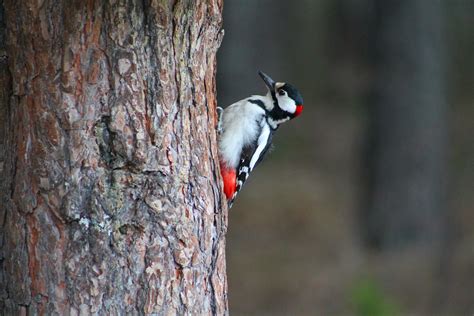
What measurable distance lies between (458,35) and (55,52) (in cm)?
1541

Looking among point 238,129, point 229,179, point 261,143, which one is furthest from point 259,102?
point 229,179

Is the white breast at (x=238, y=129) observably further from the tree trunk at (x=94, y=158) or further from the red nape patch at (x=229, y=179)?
the tree trunk at (x=94, y=158)

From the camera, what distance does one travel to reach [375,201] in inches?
420

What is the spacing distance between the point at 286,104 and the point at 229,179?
89 cm

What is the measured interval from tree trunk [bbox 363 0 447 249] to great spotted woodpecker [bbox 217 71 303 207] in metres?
5.05

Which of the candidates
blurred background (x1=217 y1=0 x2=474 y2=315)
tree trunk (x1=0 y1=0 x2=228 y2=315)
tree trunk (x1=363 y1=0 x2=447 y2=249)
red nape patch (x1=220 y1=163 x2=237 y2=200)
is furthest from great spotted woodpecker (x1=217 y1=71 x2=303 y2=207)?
tree trunk (x1=363 y1=0 x2=447 y2=249)

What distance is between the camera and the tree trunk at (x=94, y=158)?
149 inches

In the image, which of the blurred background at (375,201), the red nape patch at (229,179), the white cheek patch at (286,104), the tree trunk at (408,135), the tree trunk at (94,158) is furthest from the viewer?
the tree trunk at (408,135)

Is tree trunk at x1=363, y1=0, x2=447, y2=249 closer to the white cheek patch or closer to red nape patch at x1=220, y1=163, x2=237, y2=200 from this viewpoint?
the white cheek patch

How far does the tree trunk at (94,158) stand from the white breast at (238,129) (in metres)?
1.17

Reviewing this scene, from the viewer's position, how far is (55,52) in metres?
3.77

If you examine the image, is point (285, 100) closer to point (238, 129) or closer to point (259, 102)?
point (259, 102)

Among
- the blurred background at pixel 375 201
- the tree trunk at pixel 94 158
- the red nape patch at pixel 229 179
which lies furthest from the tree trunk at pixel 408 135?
Answer: the tree trunk at pixel 94 158

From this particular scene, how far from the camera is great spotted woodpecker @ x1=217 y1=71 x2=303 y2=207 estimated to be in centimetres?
510
